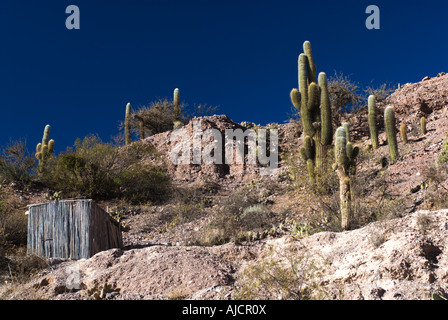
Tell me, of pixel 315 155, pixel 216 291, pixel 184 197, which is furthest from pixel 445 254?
pixel 184 197

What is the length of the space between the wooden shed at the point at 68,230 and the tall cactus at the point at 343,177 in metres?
5.13

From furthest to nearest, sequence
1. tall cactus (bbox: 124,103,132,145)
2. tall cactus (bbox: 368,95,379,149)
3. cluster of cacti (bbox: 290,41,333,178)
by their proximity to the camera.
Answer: tall cactus (bbox: 124,103,132,145)
tall cactus (bbox: 368,95,379,149)
cluster of cacti (bbox: 290,41,333,178)

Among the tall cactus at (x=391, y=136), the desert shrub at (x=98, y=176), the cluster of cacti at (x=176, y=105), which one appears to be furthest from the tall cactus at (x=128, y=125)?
the tall cactus at (x=391, y=136)

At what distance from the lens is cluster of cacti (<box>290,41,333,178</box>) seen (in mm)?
11812

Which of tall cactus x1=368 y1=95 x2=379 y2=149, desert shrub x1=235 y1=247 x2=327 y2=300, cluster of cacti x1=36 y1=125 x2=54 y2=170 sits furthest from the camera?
cluster of cacti x1=36 y1=125 x2=54 y2=170

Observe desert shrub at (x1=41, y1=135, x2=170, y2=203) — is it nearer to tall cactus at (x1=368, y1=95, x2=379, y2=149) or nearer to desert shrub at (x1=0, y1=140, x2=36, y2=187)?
desert shrub at (x1=0, y1=140, x2=36, y2=187)

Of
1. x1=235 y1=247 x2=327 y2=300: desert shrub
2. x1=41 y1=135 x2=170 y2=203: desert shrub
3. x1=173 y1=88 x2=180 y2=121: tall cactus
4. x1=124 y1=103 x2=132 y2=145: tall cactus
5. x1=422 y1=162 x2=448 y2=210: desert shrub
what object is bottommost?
x1=235 y1=247 x2=327 y2=300: desert shrub

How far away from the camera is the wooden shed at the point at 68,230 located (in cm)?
754

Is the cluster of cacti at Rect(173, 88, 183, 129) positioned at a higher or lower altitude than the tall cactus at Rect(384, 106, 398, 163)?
higher

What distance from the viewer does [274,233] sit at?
28.3ft

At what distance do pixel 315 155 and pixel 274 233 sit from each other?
431 centimetres

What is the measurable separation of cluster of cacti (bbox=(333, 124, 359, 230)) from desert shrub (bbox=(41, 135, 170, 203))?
803 cm
